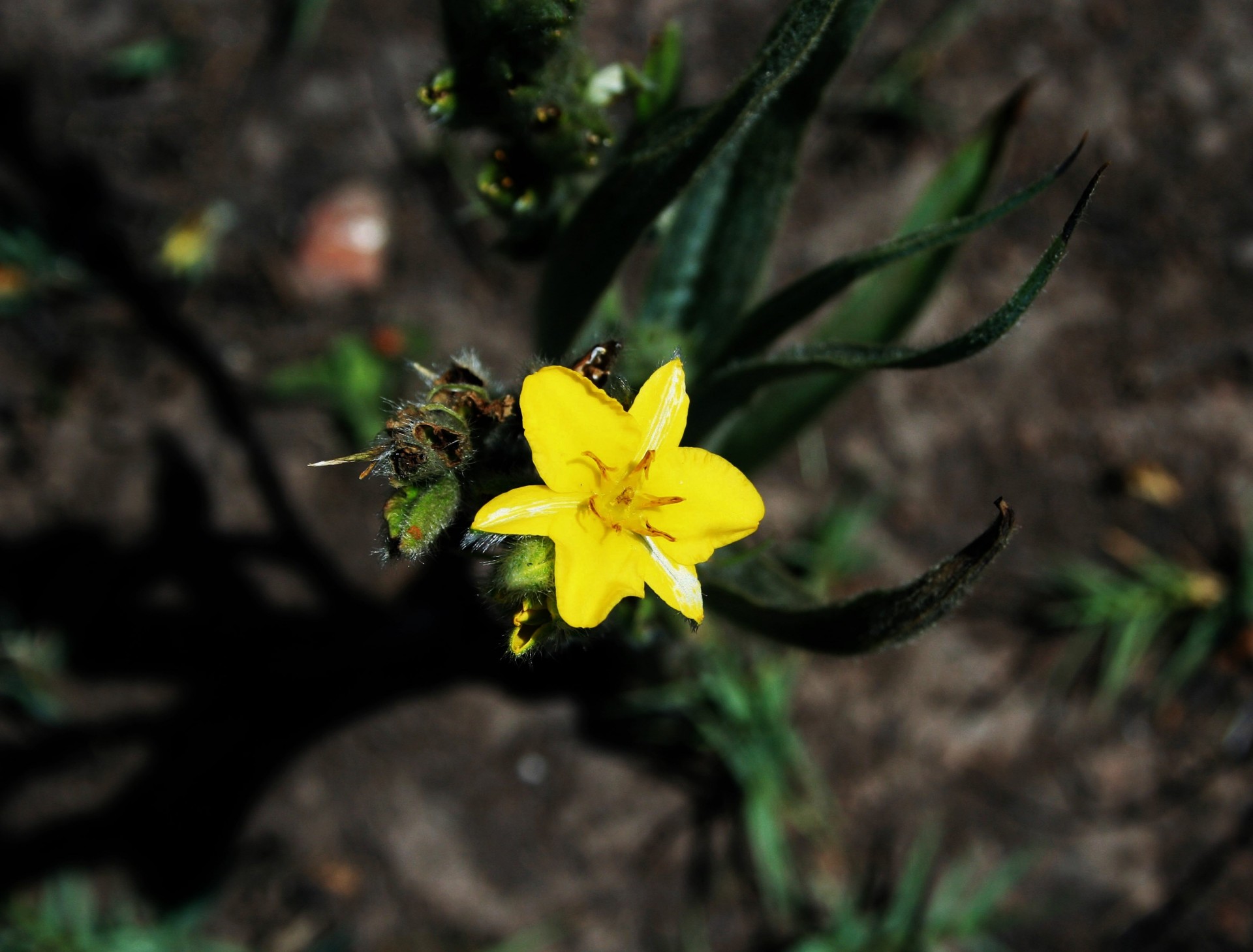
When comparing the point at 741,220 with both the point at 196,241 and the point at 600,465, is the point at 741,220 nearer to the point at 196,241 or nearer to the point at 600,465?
the point at 600,465

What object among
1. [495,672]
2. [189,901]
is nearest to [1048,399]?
[495,672]

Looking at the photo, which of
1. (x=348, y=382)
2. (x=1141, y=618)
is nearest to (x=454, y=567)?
(x=348, y=382)

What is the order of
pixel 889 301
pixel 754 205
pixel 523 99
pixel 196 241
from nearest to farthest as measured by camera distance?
1. pixel 523 99
2. pixel 754 205
3. pixel 889 301
4. pixel 196 241

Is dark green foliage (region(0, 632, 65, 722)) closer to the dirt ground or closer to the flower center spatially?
the dirt ground

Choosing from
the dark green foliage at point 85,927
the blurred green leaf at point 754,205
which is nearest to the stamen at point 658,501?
the blurred green leaf at point 754,205

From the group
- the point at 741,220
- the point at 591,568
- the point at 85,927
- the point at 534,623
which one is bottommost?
the point at 85,927

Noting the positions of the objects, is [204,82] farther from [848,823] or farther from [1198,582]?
[1198,582]
